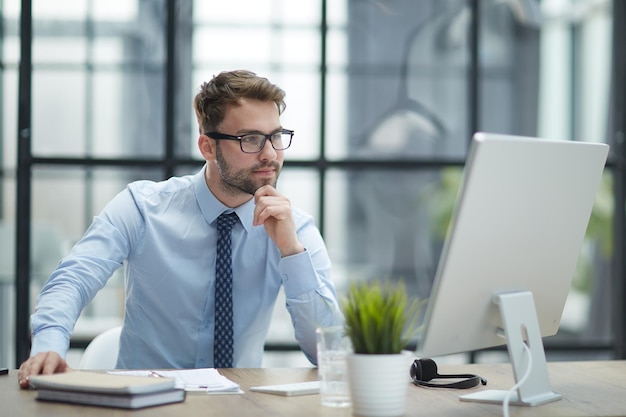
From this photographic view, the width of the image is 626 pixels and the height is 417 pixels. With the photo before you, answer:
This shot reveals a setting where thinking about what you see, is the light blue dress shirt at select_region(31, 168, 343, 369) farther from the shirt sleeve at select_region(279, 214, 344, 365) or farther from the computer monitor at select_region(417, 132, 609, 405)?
the computer monitor at select_region(417, 132, 609, 405)

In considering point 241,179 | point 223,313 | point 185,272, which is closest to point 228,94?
point 241,179

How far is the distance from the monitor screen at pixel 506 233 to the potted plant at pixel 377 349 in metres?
0.09

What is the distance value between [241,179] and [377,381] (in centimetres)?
109

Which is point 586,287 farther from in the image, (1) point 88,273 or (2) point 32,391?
(2) point 32,391

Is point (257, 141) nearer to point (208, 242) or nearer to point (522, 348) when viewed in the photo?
point (208, 242)

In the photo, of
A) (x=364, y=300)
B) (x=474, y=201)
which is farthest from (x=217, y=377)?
(x=474, y=201)

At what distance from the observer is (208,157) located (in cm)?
269

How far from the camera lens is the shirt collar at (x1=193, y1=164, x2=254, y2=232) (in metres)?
2.64

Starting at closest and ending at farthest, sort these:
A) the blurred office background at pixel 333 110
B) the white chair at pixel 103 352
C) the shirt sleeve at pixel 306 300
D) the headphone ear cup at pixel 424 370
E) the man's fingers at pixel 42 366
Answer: the man's fingers at pixel 42 366 < the headphone ear cup at pixel 424 370 < the shirt sleeve at pixel 306 300 < the white chair at pixel 103 352 < the blurred office background at pixel 333 110

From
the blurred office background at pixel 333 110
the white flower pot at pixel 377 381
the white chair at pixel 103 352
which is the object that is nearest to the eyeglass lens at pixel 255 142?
the white chair at pixel 103 352

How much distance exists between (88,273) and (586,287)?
8.37 ft

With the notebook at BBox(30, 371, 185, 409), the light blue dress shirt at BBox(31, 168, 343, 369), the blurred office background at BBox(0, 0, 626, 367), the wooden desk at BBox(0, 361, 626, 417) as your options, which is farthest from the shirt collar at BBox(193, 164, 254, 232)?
the blurred office background at BBox(0, 0, 626, 367)

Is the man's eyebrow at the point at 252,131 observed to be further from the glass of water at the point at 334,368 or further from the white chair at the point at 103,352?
the glass of water at the point at 334,368

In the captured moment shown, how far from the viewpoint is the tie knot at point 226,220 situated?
2615 millimetres
